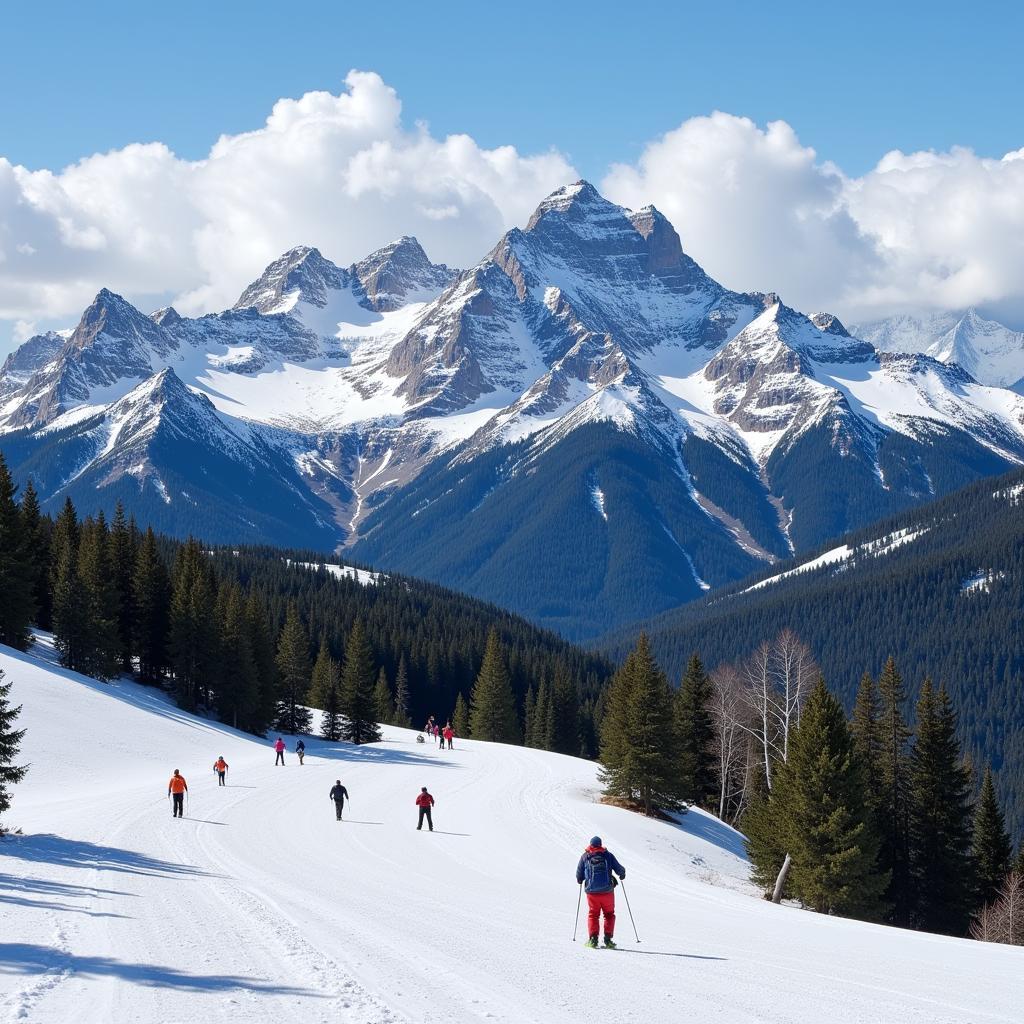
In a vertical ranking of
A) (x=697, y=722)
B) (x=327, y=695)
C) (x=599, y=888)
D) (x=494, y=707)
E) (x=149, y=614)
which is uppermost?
(x=149, y=614)

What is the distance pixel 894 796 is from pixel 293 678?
4786cm

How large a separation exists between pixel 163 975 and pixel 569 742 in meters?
94.3

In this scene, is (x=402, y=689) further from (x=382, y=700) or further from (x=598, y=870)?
(x=598, y=870)

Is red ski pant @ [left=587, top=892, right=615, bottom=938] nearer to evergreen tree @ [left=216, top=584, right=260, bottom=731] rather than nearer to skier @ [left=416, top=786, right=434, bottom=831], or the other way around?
skier @ [left=416, top=786, right=434, bottom=831]

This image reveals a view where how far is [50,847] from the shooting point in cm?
2583

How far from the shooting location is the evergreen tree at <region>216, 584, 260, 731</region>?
71.8 m

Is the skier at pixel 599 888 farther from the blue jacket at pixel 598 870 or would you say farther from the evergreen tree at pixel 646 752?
the evergreen tree at pixel 646 752

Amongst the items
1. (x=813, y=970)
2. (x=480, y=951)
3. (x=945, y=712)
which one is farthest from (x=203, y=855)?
(x=945, y=712)

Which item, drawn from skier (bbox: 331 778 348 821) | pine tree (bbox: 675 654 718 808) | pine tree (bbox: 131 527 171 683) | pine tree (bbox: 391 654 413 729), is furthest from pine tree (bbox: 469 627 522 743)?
skier (bbox: 331 778 348 821)

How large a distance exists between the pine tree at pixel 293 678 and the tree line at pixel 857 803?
3318 cm

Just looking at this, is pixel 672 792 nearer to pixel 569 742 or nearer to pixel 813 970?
pixel 813 970

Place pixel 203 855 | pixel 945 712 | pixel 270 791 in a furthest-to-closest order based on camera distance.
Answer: pixel 945 712
pixel 270 791
pixel 203 855

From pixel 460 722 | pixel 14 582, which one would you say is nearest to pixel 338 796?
pixel 14 582

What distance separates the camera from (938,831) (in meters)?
51.7
